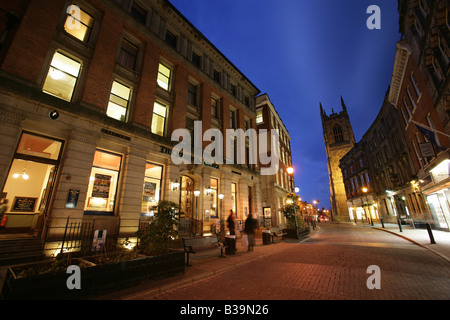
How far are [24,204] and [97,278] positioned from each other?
9.92 metres

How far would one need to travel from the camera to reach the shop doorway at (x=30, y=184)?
28.6 feet

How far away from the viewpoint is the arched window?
68375 mm

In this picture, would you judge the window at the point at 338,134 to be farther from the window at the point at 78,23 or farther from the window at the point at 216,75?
the window at the point at 78,23

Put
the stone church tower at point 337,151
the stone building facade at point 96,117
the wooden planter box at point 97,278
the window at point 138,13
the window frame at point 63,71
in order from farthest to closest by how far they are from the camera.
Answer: the stone church tower at point 337,151, the window at point 138,13, the window frame at point 63,71, the stone building facade at point 96,117, the wooden planter box at point 97,278

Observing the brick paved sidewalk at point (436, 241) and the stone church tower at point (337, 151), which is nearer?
the brick paved sidewalk at point (436, 241)

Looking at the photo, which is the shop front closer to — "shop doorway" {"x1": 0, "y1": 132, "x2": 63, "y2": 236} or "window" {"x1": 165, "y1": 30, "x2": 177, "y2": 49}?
"window" {"x1": 165, "y1": 30, "x2": 177, "y2": 49}

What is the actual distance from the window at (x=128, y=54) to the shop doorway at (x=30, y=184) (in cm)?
726

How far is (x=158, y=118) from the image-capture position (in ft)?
46.9

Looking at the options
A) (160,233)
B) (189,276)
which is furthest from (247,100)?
(189,276)

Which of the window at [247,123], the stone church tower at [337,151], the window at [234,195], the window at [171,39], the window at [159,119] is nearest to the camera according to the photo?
the window at [159,119]

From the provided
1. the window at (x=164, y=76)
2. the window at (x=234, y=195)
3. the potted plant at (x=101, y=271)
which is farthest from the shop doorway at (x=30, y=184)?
the window at (x=234, y=195)
